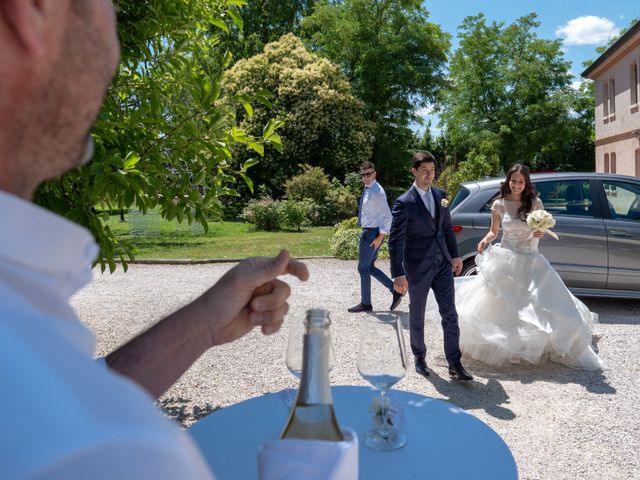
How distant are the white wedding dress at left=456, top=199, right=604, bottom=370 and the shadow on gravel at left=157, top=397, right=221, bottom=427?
265 centimetres

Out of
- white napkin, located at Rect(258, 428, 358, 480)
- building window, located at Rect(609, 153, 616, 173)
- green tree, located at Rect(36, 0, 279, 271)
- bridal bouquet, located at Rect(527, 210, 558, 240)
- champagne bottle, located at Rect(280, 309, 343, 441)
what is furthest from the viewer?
building window, located at Rect(609, 153, 616, 173)

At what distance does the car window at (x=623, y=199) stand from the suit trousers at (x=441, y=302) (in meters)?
3.61

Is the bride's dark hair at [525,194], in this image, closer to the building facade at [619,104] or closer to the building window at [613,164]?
the building facade at [619,104]

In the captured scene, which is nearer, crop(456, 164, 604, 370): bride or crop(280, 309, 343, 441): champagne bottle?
crop(280, 309, 343, 441): champagne bottle

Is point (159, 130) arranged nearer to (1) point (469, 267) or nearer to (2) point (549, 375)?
(2) point (549, 375)

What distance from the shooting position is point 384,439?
2.00 meters

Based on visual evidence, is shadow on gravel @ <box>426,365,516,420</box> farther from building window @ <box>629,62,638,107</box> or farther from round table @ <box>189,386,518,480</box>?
building window @ <box>629,62,638,107</box>

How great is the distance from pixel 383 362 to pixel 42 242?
1.69 m

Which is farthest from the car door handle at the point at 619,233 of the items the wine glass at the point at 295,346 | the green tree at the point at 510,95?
the green tree at the point at 510,95

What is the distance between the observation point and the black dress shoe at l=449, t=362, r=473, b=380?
525 cm

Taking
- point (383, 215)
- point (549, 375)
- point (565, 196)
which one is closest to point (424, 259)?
point (549, 375)

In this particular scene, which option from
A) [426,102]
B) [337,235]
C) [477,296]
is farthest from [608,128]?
[477,296]

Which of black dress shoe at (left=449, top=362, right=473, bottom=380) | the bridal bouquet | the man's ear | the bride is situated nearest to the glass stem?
the man's ear

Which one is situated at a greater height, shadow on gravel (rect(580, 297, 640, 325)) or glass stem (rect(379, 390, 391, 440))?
glass stem (rect(379, 390, 391, 440))
